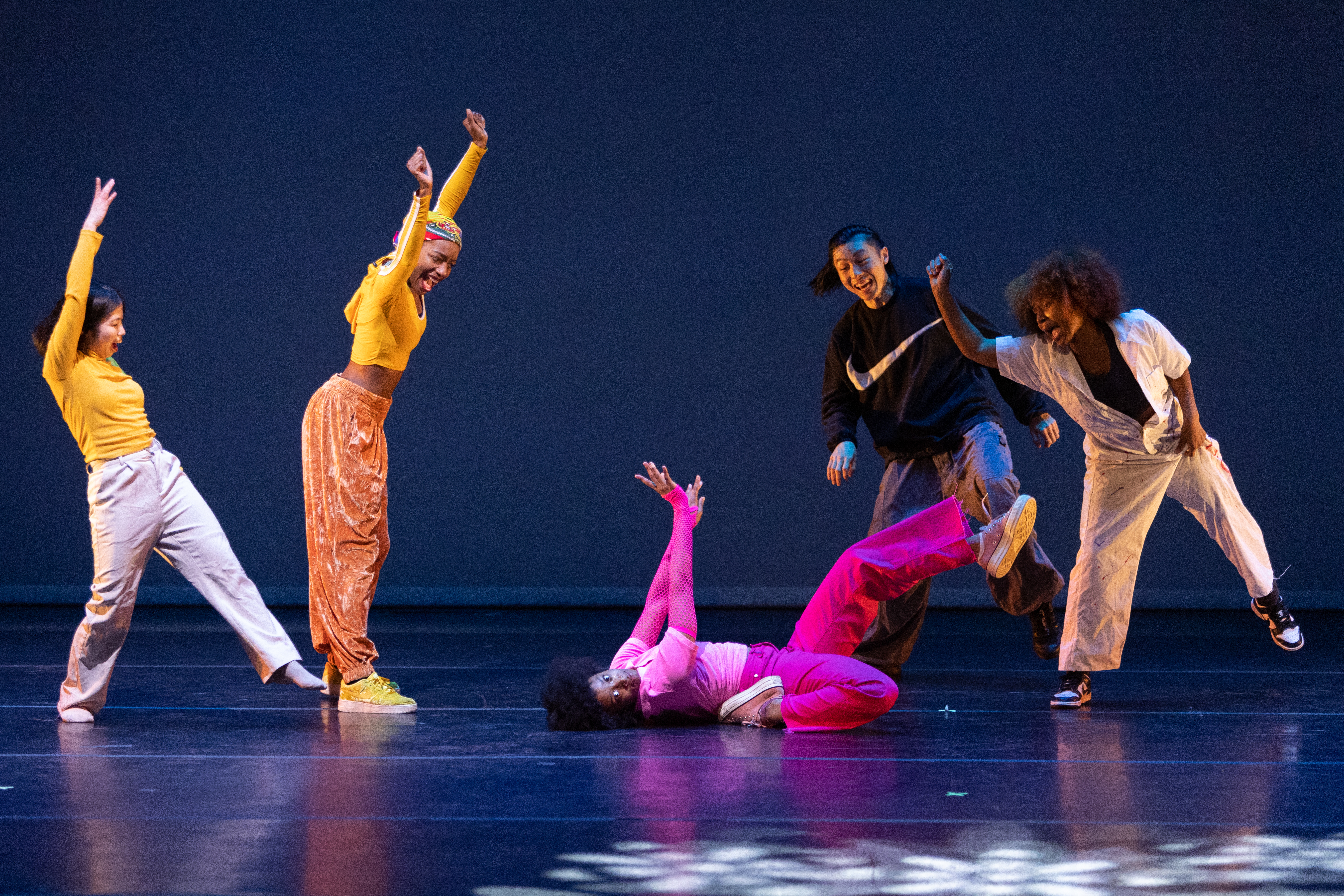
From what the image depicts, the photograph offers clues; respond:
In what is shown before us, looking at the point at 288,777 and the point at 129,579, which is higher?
the point at 129,579

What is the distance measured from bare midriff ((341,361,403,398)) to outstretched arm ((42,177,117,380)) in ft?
2.30

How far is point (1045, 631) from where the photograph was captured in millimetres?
4086

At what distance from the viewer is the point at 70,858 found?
2092 millimetres

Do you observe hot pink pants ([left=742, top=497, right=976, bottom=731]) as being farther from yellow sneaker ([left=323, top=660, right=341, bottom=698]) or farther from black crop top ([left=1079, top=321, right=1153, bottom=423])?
yellow sneaker ([left=323, top=660, right=341, bottom=698])

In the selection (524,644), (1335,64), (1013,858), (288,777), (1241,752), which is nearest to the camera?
(1013,858)

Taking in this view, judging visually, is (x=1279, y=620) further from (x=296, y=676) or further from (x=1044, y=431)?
(x=296, y=676)

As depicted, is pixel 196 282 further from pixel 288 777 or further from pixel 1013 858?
pixel 1013 858

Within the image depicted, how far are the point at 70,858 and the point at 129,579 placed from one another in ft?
4.63

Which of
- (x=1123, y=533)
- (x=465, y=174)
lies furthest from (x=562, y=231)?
(x=1123, y=533)

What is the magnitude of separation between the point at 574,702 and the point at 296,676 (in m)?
0.81

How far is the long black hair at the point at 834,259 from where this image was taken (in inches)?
158

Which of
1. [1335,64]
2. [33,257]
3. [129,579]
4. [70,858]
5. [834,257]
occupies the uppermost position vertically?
[1335,64]

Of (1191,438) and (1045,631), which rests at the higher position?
(1191,438)

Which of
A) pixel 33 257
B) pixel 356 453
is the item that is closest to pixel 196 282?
pixel 33 257
